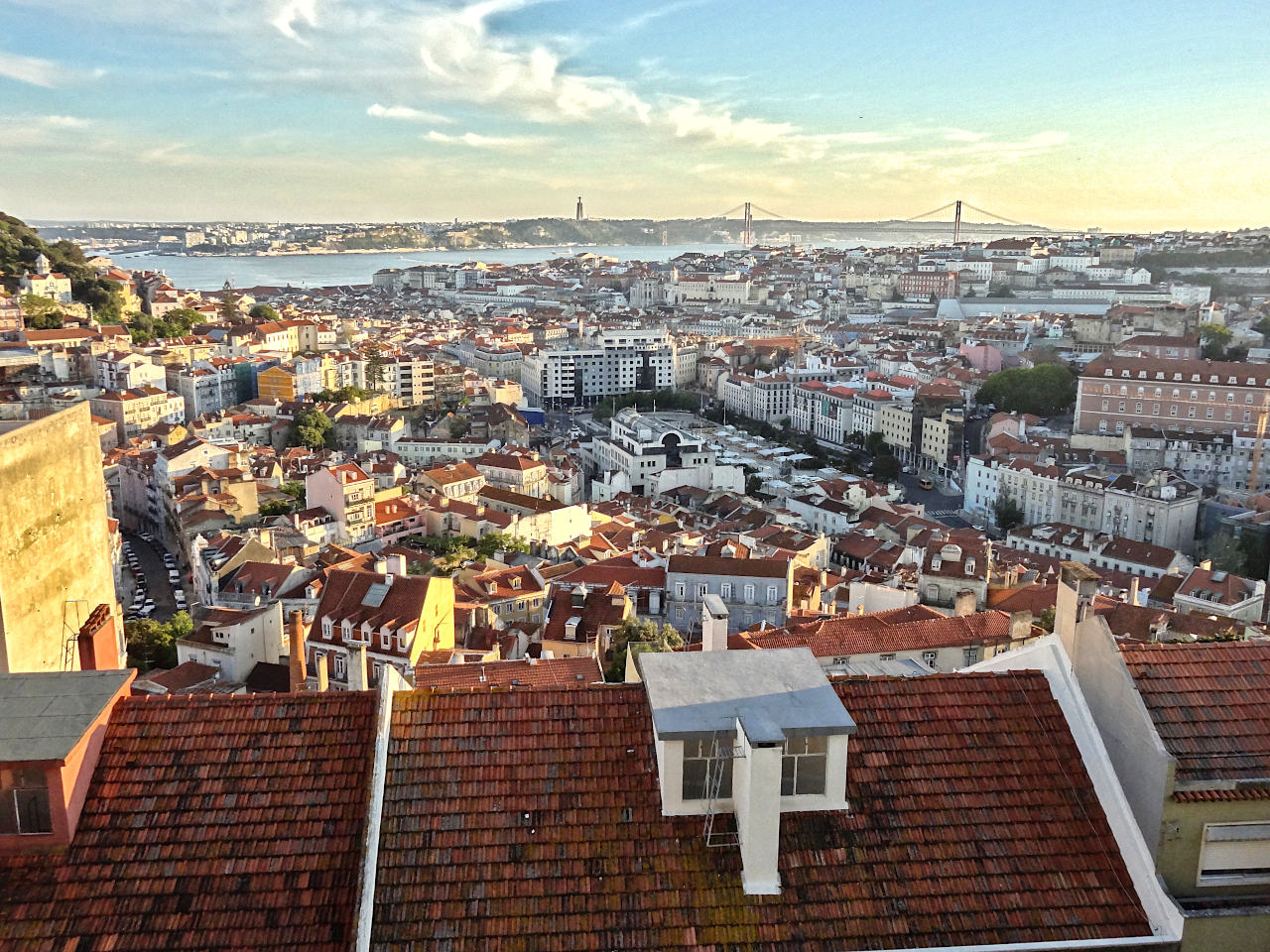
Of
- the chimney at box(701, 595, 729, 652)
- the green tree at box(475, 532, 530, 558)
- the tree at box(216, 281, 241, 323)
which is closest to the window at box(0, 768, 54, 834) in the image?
the chimney at box(701, 595, 729, 652)

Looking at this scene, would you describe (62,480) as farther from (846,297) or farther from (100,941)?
(846,297)

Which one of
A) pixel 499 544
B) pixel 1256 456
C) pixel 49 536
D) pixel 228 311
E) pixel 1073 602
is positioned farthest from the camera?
pixel 228 311

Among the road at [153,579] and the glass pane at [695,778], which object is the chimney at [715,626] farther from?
the road at [153,579]

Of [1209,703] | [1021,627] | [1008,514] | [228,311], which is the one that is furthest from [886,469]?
[228,311]

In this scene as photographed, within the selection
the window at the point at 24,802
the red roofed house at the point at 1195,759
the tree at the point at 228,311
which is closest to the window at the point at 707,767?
the red roofed house at the point at 1195,759

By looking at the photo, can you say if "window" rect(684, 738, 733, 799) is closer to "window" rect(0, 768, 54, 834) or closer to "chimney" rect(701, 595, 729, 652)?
"chimney" rect(701, 595, 729, 652)

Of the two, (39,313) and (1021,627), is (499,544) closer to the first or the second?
(1021,627)

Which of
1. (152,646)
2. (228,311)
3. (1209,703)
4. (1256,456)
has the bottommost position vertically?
(1256,456)
